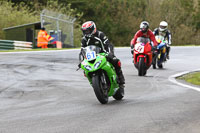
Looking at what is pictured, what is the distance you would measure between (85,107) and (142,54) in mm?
6974

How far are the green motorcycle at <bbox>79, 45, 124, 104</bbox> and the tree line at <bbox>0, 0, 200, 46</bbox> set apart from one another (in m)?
52.5

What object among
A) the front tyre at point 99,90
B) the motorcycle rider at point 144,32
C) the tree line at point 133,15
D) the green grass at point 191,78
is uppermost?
the tree line at point 133,15

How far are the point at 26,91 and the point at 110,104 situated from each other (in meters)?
3.14

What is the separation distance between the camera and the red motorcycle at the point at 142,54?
14.6 m

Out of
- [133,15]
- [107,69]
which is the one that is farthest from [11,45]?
[133,15]

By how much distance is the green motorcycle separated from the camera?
→ 812 centimetres

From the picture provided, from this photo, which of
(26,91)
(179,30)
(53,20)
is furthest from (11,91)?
(179,30)

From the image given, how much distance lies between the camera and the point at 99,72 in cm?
832

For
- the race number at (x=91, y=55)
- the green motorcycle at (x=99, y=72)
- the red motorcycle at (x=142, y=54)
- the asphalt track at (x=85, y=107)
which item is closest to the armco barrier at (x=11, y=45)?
the asphalt track at (x=85, y=107)

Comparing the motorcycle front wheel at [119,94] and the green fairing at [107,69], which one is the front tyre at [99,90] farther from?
the motorcycle front wheel at [119,94]

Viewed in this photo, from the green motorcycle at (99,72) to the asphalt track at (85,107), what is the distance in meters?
0.23

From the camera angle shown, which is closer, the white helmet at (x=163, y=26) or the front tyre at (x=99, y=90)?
the front tyre at (x=99, y=90)

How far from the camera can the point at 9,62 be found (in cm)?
1761

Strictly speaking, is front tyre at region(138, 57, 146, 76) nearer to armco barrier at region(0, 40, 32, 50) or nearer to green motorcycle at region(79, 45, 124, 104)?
green motorcycle at region(79, 45, 124, 104)
